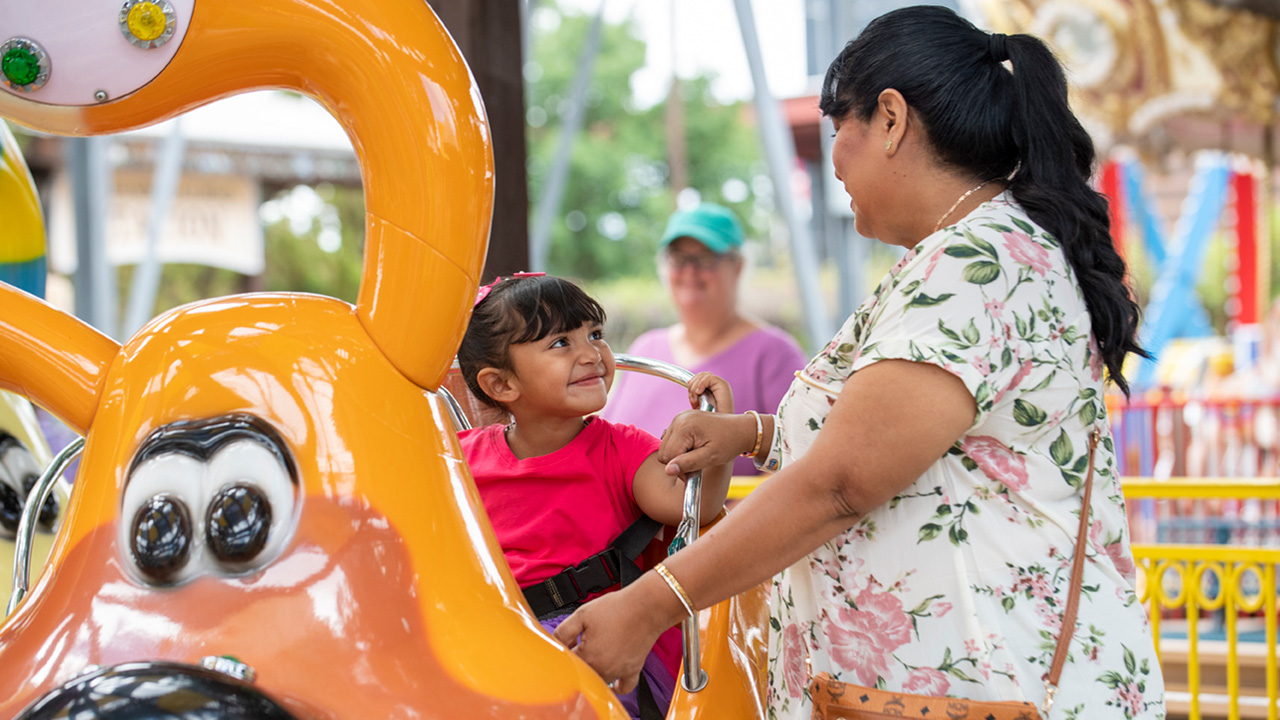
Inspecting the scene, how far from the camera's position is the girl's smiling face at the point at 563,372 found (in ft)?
5.20

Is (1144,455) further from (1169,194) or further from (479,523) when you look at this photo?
(1169,194)

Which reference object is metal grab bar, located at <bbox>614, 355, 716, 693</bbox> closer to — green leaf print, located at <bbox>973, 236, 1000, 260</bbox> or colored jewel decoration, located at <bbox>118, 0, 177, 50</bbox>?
green leaf print, located at <bbox>973, 236, 1000, 260</bbox>

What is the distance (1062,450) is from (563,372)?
0.71 m

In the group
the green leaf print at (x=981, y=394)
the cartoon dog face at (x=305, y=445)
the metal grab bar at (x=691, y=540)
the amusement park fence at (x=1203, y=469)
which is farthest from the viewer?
the amusement park fence at (x=1203, y=469)

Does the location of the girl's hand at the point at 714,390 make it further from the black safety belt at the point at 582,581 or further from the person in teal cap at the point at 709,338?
the person in teal cap at the point at 709,338

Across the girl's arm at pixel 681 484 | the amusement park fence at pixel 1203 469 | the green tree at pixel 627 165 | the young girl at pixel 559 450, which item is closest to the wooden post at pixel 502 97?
the young girl at pixel 559 450

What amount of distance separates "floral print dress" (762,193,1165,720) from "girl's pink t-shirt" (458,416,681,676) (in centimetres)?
47

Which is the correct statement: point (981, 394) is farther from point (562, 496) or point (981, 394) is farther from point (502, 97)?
point (502, 97)

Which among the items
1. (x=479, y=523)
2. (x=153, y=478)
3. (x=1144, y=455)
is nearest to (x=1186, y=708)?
(x=1144, y=455)

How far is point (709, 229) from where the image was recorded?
120 inches

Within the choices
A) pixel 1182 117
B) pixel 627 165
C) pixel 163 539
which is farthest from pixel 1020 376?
pixel 627 165

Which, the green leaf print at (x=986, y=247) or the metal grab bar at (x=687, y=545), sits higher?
the green leaf print at (x=986, y=247)

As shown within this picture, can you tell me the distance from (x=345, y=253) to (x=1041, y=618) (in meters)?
17.5

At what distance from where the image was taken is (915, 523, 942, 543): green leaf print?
113 cm
